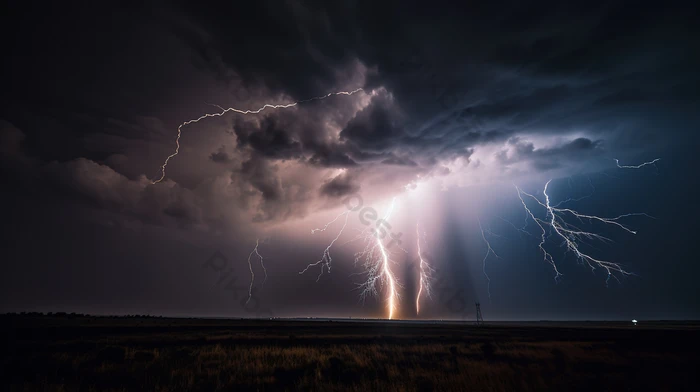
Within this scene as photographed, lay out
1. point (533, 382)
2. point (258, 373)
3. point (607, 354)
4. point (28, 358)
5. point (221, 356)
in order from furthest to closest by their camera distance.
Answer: point (607, 354)
point (221, 356)
point (28, 358)
point (258, 373)
point (533, 382)

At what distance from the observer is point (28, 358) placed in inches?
434

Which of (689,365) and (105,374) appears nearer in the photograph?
(105,374)

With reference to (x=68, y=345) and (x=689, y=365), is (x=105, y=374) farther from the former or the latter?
(x=689, y=365)

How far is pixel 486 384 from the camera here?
8.55m

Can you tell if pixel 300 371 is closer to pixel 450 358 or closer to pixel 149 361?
pixel 149 361

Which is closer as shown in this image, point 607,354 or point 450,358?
point 450,358

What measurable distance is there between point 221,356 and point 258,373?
4.29 meters

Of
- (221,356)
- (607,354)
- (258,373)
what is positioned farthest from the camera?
(607,354)

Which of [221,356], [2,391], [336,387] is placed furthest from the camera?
[221,356]

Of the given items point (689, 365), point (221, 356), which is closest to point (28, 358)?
point (221, 356)

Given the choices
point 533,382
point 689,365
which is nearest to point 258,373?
point 533,382

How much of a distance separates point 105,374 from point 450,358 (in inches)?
531

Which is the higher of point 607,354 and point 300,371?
point 300,371

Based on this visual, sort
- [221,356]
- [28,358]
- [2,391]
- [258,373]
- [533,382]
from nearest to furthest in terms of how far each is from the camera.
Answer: [2,391] → [533,382] → [258,373] → [28,358] → [221,356]
